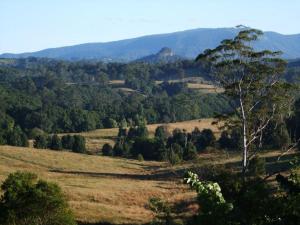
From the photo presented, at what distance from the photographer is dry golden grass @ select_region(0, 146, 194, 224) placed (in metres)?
42.8

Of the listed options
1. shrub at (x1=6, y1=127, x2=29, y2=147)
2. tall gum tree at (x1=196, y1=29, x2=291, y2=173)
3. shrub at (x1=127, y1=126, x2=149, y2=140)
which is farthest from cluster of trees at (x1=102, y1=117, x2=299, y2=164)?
tall gum tree at (x1=196, y1=29, x2=291, y2=173)

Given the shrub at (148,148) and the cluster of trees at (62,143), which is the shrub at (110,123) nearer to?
the cluster of trees at (62,143)

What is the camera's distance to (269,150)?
80.7 meters

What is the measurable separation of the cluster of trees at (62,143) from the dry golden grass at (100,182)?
19703 mm

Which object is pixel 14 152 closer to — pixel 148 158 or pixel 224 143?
pixel 148 158

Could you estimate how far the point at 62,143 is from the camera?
363ft

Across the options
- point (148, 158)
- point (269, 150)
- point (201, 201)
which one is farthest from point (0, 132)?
point (201, 201)

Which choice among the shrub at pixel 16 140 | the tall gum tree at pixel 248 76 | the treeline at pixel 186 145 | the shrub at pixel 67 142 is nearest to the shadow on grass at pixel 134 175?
the treeline at pixel 186 145

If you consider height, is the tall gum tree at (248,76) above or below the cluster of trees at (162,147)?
above

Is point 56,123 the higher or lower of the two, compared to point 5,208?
lower

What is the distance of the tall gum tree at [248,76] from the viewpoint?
1542 inches

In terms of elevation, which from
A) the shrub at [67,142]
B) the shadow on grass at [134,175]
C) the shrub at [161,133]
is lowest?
the shrub at [161,133]

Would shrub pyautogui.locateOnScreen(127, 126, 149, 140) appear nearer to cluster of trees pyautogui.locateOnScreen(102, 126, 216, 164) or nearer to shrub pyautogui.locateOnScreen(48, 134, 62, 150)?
cluster of trees pyautogui.locateOnScreen(102, 126, 216, 164)

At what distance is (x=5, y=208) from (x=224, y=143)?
66.9m
